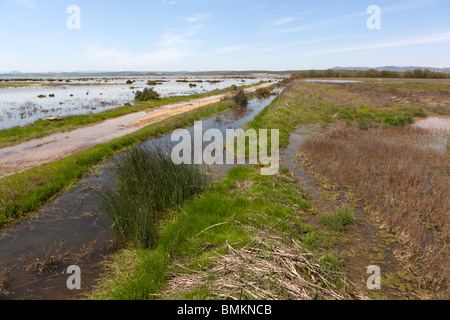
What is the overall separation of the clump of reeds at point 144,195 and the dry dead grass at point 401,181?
20.3 feet

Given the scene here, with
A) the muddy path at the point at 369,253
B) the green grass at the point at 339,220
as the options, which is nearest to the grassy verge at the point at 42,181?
the muddy path at the point at 369,253

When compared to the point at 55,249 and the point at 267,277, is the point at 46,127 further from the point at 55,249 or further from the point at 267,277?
the point at 267,277

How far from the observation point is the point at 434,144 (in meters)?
14.9

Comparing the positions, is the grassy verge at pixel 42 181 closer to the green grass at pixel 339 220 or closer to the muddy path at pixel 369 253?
the muddy path at pixel 369 253

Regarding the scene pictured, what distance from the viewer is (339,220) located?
6.96 metres

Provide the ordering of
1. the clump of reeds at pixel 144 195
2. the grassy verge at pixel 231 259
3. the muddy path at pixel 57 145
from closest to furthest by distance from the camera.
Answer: the grassy verge at pixel 231 259 < the clump of reeds at pixel 144 195 < the muddy path at pixel 57 145

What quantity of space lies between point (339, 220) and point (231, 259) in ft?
12.8

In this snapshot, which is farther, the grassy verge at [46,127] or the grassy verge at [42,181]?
the grassy verge at [46,127]

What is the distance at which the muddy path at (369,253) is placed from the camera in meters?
4.75

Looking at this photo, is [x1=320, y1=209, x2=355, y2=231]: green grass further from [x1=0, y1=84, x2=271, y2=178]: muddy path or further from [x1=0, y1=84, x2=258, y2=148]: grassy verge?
[x1=0, y1=84, x2=258, y2=148]: grassy verge

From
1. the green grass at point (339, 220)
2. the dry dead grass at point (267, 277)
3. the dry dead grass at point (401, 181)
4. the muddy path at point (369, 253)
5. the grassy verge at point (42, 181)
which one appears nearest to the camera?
the dry dead grass at point (267, 277)

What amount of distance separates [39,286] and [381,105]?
35.4 metres
